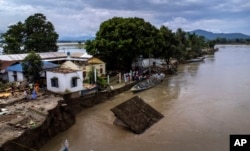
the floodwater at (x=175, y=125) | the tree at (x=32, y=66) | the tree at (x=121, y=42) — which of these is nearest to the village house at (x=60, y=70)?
the tree at (x=32, y=66)

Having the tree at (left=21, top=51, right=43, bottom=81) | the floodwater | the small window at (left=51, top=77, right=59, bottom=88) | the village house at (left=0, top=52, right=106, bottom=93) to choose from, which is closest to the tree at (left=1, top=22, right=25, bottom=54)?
the village house at (left=0, top=52, right=106, bottom=93)

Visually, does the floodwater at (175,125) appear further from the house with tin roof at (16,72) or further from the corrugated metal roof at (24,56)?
the corrugated metal roof at (24,56)

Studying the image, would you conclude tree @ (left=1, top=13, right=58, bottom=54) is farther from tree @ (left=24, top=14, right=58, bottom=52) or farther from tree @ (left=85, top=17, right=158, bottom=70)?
tree @ (left=85, top=17, right=158, bottom=70)

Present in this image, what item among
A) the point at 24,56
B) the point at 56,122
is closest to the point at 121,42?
the point at 24,56

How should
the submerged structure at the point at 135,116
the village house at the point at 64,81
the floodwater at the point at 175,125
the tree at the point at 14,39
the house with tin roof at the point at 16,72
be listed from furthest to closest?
1. the tree at the point at 14,39
2. the house with tin roof at the point at 16,72
3. the village house at the point at 64,81
4. the submerged structure at the point at 135,116
5. the floodwater at the point at 175,125

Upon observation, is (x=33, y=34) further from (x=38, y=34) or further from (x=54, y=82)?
(x=54, y=82)

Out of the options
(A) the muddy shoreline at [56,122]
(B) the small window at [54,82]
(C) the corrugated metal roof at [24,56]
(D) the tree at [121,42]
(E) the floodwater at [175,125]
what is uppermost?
(D) the tree at [121,42]
